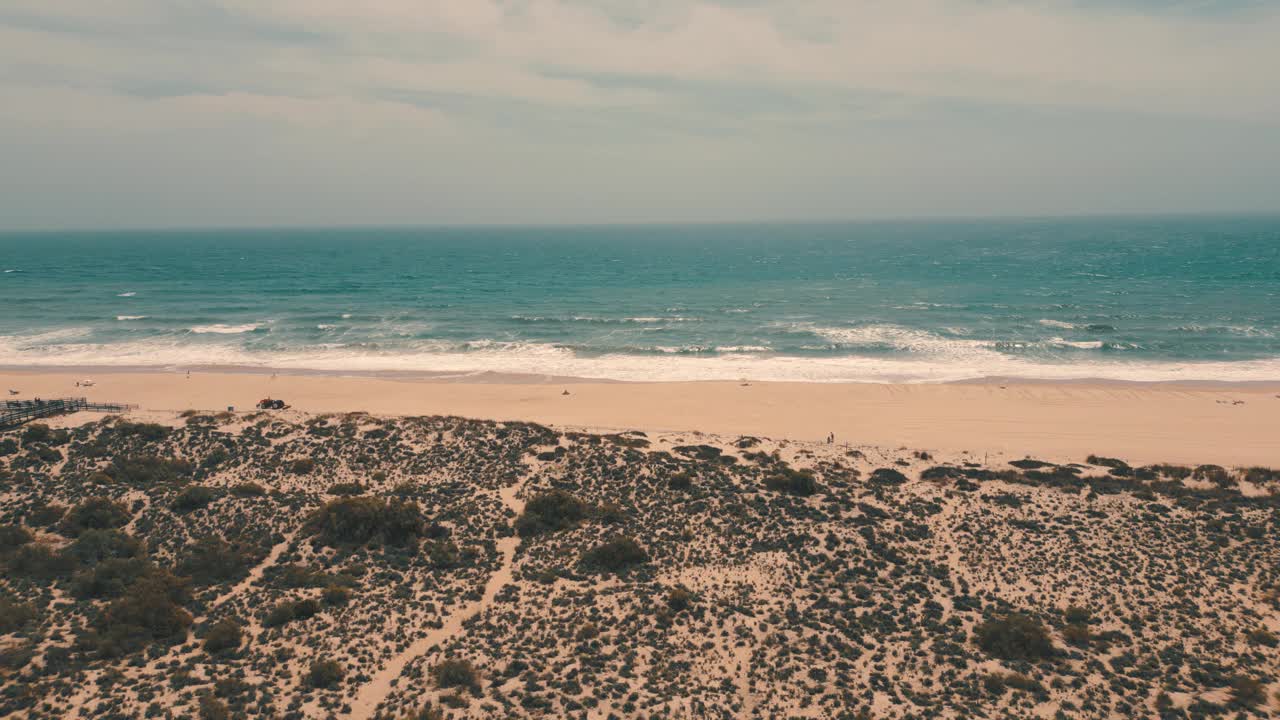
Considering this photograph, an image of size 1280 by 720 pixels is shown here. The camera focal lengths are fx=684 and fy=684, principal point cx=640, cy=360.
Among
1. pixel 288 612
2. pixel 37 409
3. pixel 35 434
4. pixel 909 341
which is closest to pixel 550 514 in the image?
pixel 288 612

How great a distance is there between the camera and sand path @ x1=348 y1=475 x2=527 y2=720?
20.7 metres

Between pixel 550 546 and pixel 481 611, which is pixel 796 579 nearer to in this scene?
pixel 550 546

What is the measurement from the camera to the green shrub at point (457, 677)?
21234 millimetres

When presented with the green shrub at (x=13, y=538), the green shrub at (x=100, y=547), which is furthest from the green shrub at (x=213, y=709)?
the green shrub at (x=13, y=538)

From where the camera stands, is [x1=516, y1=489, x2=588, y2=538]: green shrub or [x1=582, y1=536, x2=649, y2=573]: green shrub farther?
[x1=516, y1=489, x2=588, y2=538]: green shrub

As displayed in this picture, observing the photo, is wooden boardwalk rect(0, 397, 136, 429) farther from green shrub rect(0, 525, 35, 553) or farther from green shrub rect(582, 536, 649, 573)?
green shrub rect(582, 536, 649, 573)

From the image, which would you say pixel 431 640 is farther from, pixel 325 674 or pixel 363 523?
pixel 363 523

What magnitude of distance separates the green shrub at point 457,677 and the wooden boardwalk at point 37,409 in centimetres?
3257

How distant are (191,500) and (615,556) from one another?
19.2 m

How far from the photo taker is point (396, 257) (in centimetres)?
19162

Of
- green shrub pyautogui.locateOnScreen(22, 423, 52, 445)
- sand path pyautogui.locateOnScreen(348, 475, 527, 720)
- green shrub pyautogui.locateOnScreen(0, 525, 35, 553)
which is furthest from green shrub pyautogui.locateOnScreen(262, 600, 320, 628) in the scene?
green shrub pyautogui.locateOnScreen(22, 423, 52, 445)

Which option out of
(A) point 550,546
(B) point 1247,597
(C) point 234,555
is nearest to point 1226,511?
(B) point 1247,597

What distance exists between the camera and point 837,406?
52844 millimetres

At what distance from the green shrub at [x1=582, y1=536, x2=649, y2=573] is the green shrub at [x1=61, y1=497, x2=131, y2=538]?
65.8 ft
